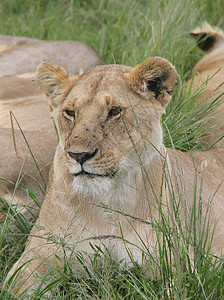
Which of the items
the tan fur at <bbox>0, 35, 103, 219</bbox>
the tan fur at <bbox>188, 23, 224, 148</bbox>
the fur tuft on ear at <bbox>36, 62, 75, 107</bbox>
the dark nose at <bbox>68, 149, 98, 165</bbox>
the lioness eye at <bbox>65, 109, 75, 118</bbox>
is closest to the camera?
the dark nose at <bbox>68, 149, 98, 165</bbox>

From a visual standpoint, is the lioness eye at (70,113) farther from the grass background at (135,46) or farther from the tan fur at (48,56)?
the tan fur at (48,56)

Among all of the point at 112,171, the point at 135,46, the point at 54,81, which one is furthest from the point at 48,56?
the point at 112,171

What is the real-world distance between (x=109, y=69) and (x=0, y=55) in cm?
255

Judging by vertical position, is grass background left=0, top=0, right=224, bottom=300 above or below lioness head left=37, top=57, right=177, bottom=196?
below

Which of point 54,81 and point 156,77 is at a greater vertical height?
point 156,77

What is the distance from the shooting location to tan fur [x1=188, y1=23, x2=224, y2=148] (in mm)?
3650

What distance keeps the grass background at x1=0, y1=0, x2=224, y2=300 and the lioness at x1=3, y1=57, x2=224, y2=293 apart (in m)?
0.11

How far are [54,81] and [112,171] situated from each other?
552mm

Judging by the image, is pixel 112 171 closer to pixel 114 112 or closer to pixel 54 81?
pixel 114 112

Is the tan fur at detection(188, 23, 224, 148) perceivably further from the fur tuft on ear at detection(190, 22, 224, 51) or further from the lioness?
the lioness

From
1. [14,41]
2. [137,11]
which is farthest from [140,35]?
[14,41]

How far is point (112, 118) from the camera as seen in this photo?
2.29 m

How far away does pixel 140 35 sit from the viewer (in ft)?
16.0

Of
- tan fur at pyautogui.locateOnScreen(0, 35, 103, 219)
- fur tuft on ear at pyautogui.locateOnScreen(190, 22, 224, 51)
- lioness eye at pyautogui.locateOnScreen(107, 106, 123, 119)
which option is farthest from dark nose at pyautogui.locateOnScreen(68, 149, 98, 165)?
fur tuft on ear at pyautogui.locateOnScreen(190, 22, 224, 51)
